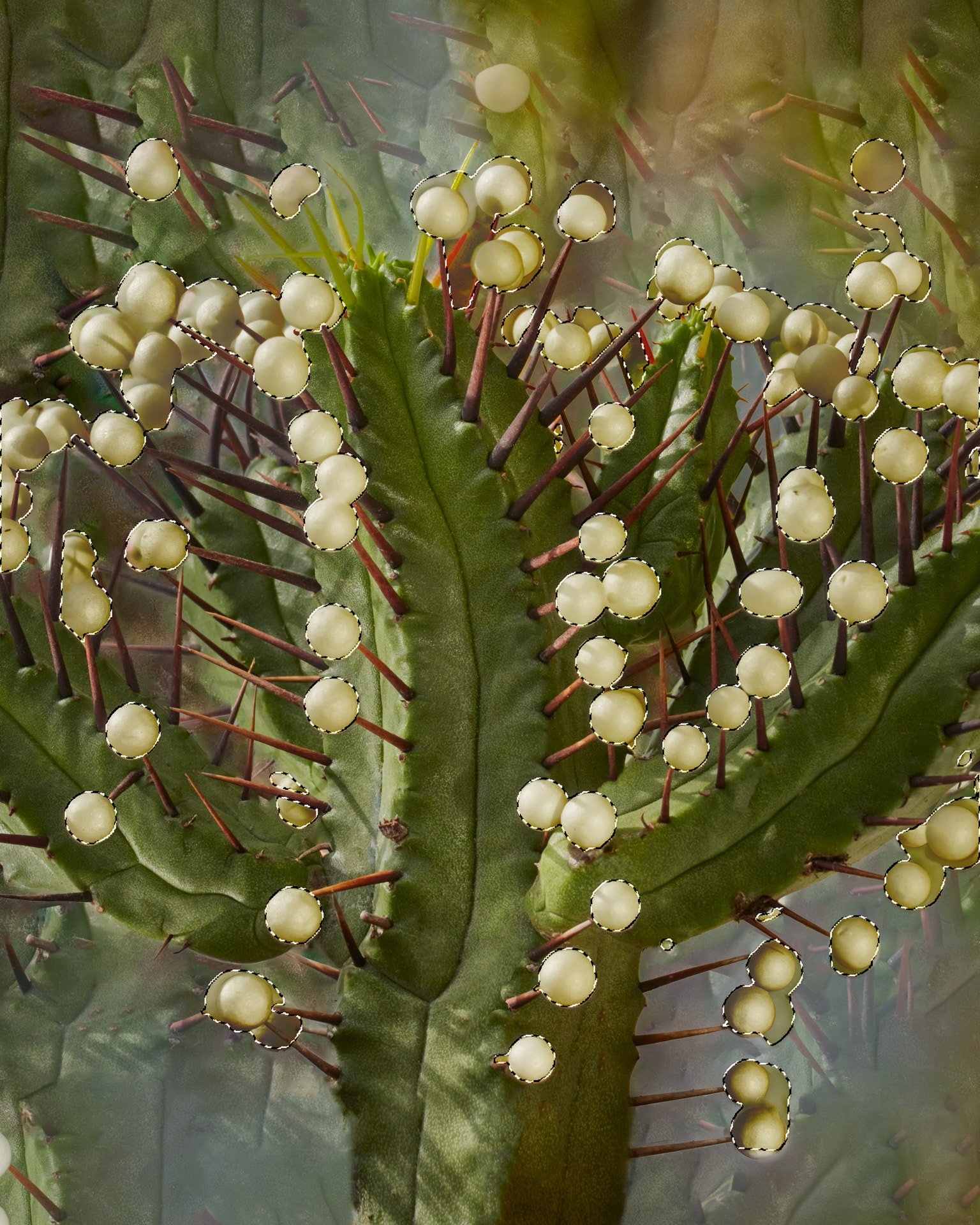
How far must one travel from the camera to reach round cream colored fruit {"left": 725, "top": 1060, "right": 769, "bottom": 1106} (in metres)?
0.44

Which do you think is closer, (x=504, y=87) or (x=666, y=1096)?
(x=666, y=1096)

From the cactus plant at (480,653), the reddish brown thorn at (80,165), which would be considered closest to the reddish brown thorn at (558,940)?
the cactus plant at (480,653)

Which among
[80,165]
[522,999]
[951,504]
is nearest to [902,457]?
[951,504]

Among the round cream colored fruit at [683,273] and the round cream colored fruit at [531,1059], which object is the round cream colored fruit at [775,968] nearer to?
the round cream colored fruit at [531,1059]

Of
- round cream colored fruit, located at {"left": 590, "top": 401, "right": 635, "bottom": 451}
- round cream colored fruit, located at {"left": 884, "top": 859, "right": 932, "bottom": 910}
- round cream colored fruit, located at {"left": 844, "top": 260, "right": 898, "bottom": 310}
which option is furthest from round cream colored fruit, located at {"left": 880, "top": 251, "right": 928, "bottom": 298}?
round cream colored fruit, located at {"left": 884, "top": 859, "right": 932, "bottom": 910}

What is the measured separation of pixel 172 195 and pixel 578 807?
407mm

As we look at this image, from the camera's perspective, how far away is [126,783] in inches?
18.1

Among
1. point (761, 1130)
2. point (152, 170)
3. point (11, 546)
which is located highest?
point (152, 170)

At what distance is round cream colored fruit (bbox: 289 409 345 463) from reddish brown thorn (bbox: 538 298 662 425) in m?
0.09

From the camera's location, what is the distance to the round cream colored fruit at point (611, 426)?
1.48 feet

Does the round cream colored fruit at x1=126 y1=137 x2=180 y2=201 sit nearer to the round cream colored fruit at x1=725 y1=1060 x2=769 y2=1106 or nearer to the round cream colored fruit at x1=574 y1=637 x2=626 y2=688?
the round cream colored fruit at x1=574 y1=637 x2=626 y2=688

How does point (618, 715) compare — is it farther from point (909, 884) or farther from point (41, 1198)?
point (41, 1198)

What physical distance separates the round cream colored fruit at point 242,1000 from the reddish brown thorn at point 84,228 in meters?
0.41

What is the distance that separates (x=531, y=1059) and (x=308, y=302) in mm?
270
